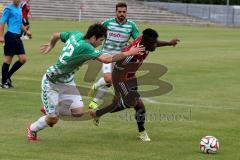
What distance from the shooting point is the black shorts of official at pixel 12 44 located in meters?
16.1

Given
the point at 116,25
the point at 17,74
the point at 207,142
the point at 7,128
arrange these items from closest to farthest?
the point at 207,142 → the point at 7,128 → the point at 116,25 → the point at 17,74

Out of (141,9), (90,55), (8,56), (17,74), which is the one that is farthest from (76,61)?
(141,9)

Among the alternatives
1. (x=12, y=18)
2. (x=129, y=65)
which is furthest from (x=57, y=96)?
(x=12, y=18)

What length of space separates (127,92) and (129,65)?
18.5 inches

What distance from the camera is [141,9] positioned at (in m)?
64.9

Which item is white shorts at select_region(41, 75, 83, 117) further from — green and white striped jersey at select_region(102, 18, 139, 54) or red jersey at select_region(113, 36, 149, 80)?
green and white striped jersey at select_region(102, 18, 139, 54)

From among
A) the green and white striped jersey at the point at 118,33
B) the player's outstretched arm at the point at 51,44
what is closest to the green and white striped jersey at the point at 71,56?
the player's outstretched arm at the point at 51,44

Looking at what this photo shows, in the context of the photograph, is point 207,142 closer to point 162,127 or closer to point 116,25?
point 162,127

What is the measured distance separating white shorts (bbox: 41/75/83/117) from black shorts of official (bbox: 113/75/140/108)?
35.1 inches

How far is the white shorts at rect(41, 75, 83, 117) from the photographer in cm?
998

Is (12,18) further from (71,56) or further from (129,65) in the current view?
(71,56)

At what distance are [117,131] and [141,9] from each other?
5449 centimetres

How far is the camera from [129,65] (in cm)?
1092

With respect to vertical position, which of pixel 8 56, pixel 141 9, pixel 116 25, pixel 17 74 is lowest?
pixel 141 9
